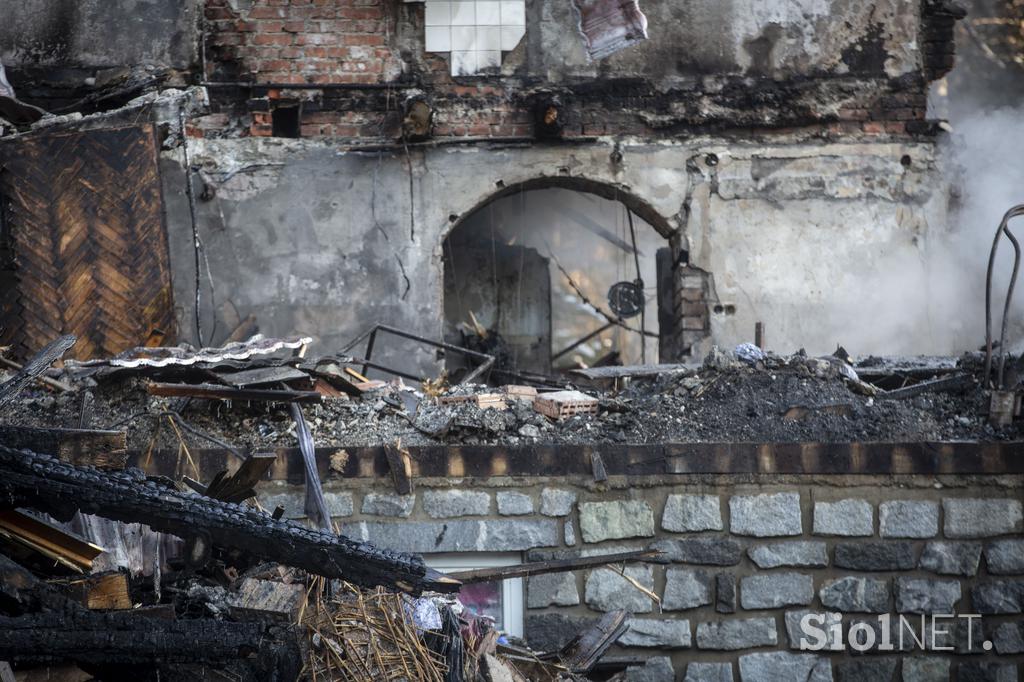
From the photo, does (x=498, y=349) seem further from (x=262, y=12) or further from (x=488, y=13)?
(x=262, y=12)

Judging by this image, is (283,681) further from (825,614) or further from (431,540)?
(825,614)

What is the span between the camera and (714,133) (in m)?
13.1

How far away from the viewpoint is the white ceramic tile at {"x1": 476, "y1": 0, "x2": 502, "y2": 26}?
1299 centimetres

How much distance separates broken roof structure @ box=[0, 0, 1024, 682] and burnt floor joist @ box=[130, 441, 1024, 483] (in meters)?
0.02

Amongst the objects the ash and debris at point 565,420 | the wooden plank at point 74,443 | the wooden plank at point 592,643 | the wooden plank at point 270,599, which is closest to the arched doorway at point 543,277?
the ash and debris at point 565,420

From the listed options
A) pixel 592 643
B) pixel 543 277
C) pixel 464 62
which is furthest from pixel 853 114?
pixel 592 643

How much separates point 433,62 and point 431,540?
21.9 feet

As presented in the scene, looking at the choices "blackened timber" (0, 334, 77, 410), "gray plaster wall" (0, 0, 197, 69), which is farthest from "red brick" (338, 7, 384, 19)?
"blackened timber" (0, 334, 77, 410)

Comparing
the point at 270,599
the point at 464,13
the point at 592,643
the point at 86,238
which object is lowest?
the point at 592,643

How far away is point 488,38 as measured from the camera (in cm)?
1302

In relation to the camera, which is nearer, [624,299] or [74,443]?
[74,443]

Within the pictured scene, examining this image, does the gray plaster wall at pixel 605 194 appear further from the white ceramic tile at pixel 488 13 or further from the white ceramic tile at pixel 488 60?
the white ceramic tile at pixel 488 13

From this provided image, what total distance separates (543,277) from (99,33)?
7.16 m

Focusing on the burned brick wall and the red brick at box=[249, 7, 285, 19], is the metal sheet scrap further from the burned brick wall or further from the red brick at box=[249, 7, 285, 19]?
the red brick at box=[249, 7, 285, 19]
